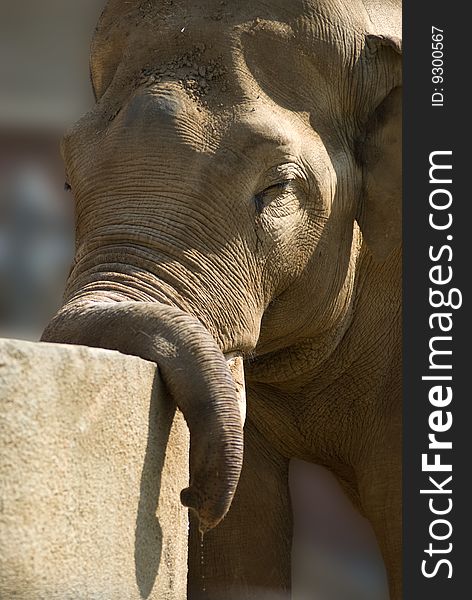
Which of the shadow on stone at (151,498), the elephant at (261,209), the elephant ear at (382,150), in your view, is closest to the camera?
the shadow on stone at (151,498)

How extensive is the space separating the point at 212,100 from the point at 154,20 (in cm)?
29

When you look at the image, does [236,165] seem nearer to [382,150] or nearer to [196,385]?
[382,150]

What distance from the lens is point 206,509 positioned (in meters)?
2.52

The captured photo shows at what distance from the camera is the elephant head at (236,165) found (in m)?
3.08

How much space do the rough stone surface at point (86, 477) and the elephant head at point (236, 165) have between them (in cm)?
29

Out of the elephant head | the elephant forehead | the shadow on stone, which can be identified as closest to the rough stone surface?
the shadow on stone

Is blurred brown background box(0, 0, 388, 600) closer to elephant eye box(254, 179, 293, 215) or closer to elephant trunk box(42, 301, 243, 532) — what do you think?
elephant eye box(254, 179, 293, 215)

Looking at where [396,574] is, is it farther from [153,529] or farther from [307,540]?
[307,540]

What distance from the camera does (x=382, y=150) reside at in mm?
3594

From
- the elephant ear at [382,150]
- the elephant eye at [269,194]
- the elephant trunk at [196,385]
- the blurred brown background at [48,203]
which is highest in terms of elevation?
the blurred brown background at [48,203]

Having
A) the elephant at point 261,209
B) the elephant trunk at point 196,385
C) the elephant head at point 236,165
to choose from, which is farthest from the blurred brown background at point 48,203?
the elephant trunk at point 196,385

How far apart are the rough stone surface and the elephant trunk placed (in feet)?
0.15

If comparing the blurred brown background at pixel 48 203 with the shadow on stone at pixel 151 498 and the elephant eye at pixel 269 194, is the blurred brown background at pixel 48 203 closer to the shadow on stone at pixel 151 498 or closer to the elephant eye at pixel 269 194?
the elephant eye at pixel 269 194

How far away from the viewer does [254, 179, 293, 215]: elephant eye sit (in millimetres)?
3287
